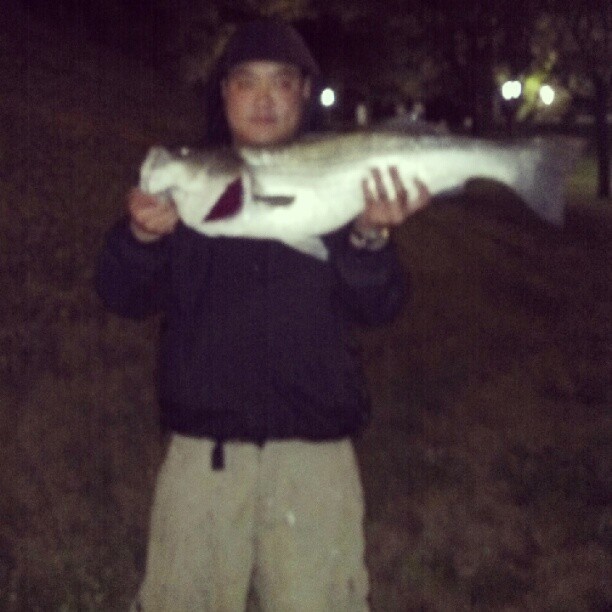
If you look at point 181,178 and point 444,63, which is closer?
point 181,178

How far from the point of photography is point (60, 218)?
984 cm

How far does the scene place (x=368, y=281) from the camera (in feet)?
10.0

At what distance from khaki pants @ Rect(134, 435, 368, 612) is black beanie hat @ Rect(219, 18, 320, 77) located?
51.9 inches

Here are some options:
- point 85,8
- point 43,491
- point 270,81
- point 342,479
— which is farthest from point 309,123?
point 85,8

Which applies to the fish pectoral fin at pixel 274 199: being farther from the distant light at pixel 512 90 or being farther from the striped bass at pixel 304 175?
the distant light at pixel 512 90

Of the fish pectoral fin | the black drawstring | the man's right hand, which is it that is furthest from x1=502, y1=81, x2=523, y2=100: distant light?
the black drawstring

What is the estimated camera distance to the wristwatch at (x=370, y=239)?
3.12 meters

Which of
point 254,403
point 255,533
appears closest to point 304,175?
point 254,403

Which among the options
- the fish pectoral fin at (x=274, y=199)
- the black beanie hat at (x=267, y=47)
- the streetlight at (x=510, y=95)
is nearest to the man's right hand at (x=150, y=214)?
the fish pectoral fin at (x=274, y=199)

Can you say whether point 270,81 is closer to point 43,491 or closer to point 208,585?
point 208,585

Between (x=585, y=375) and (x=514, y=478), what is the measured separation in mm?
2368

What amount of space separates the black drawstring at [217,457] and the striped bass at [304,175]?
67 centimetres

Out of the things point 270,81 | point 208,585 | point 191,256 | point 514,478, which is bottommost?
point 514,478

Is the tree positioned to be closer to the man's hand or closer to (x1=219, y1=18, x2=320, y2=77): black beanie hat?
(x1=219, y1=18, x2=320, y2=77): black beanie hat
